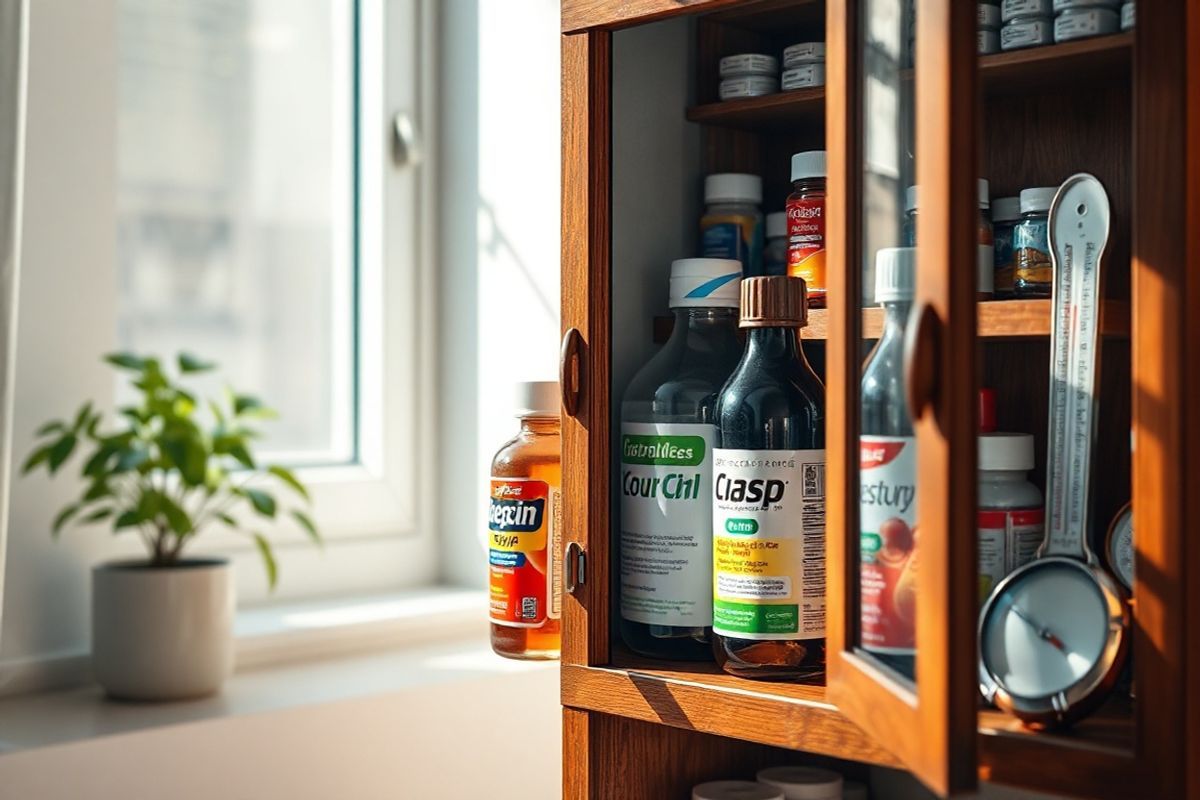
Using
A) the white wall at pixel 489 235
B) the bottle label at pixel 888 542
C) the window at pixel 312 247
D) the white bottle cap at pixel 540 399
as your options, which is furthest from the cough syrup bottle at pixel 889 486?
the window at pixel 312 247

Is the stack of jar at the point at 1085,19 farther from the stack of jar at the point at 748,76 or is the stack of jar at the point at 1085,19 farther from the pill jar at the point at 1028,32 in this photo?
the stack of jar at the point at 748,76

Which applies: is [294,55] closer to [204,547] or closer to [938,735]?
[204,547]

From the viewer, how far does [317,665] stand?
1.34 m

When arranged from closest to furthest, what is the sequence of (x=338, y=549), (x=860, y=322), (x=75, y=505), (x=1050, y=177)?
(x=860, y=322) → (x=1050, y=177) → (x=75, y=505) → (x=338, y=549)

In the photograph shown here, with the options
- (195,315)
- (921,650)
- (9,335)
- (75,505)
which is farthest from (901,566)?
(195,315)

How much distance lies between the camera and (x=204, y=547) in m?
1.38

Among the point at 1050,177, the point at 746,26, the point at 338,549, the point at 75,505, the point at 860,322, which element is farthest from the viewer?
the point at 338,549

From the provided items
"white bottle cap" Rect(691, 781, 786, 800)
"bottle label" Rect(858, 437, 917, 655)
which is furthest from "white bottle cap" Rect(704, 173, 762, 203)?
"white bottle cap" Rect(691, 781, 786, 800)

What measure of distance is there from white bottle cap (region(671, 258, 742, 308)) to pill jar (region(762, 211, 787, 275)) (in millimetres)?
79

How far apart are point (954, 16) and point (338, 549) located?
42.9 inches

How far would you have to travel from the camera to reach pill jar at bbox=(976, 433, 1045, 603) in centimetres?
79

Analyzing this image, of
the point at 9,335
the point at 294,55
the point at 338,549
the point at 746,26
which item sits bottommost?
the point at 338,549

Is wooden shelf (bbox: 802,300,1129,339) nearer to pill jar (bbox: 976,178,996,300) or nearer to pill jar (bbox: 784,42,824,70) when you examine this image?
pill jar (bbox: 976,178,996,300)

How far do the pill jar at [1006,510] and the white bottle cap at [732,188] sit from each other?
0.27 meters
